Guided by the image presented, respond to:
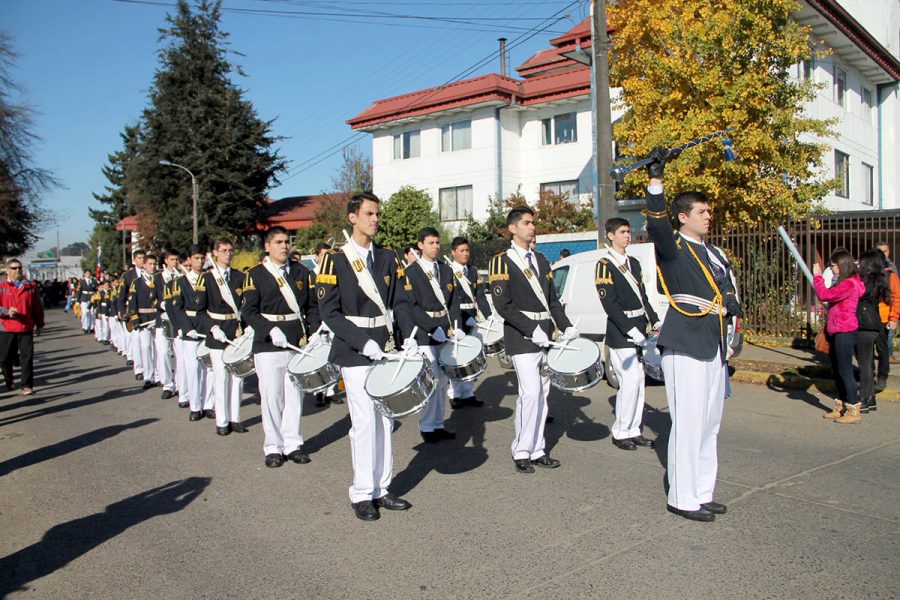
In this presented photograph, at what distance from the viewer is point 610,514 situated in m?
5.40

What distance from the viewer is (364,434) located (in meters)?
5.52

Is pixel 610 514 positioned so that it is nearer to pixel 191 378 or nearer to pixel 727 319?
pixel 727 319

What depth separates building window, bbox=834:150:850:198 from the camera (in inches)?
1014

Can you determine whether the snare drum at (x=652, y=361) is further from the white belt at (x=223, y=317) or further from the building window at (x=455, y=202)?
the building window at (x=455, y=202)

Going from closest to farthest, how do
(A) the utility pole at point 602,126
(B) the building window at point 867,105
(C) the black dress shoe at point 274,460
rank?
(C) the black dress shoe at point 274,460, (A) the utility pole at point 602,126, (B) the building window at point 867,105

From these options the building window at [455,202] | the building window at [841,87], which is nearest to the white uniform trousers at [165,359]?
the building window at [455,202]

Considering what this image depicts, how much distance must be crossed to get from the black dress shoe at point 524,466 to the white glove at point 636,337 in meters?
1.57

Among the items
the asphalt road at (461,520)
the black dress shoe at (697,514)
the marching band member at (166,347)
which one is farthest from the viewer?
the marching band member at (166,347)

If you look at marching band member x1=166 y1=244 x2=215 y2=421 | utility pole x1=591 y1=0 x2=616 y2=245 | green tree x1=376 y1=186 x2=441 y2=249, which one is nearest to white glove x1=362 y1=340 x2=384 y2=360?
marching band member x1=166 y1=244 x2=215 y2=421

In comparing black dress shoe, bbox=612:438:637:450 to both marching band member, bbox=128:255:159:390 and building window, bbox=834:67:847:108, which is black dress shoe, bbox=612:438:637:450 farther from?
building window, bbox=834:67:847:108

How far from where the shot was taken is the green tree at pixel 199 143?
47.8 meters

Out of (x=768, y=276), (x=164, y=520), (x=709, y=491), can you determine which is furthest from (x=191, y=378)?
(x=768, y=276)

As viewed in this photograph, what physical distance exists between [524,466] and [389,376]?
1.88 meters

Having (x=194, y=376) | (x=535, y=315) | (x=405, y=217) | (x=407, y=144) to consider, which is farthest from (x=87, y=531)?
(x=407, y=144)
